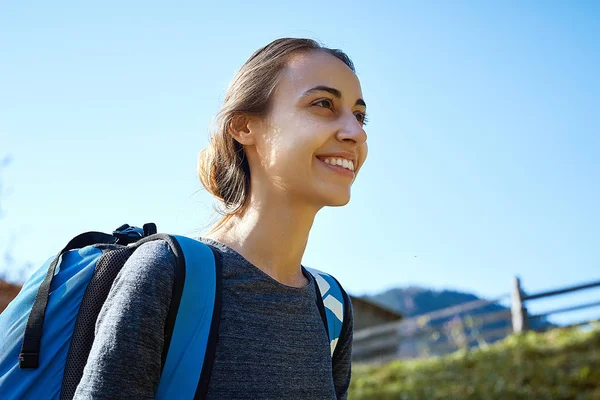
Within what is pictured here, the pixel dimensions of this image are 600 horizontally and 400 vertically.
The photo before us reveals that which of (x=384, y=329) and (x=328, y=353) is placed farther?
(x=384, y=329)

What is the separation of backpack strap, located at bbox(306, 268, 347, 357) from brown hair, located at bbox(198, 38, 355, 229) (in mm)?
330

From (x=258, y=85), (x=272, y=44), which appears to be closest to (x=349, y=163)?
(x=258, y=85)

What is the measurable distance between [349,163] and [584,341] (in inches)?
298

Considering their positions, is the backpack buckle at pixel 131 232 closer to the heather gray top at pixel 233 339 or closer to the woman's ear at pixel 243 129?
the heather gray top at pixel 233 339

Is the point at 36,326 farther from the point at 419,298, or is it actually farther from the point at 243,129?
the point at 419,298

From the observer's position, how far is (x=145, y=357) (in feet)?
4.71

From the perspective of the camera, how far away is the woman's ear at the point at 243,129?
6.36 ft

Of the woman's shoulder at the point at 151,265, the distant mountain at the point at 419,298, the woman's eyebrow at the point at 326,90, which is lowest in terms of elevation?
the woman's shoulder at the point at 151,265

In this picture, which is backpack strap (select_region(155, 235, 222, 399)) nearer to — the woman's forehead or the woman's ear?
the woman's ear

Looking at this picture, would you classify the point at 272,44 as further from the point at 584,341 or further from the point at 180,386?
the point at 584,341

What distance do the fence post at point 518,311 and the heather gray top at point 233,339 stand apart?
365 inches

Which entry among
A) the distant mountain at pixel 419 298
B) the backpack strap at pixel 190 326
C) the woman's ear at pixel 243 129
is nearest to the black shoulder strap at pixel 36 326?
the backpack strap at pixel 190 326

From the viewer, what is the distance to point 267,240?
6.07 ft

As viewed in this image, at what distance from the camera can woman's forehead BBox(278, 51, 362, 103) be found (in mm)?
1897
